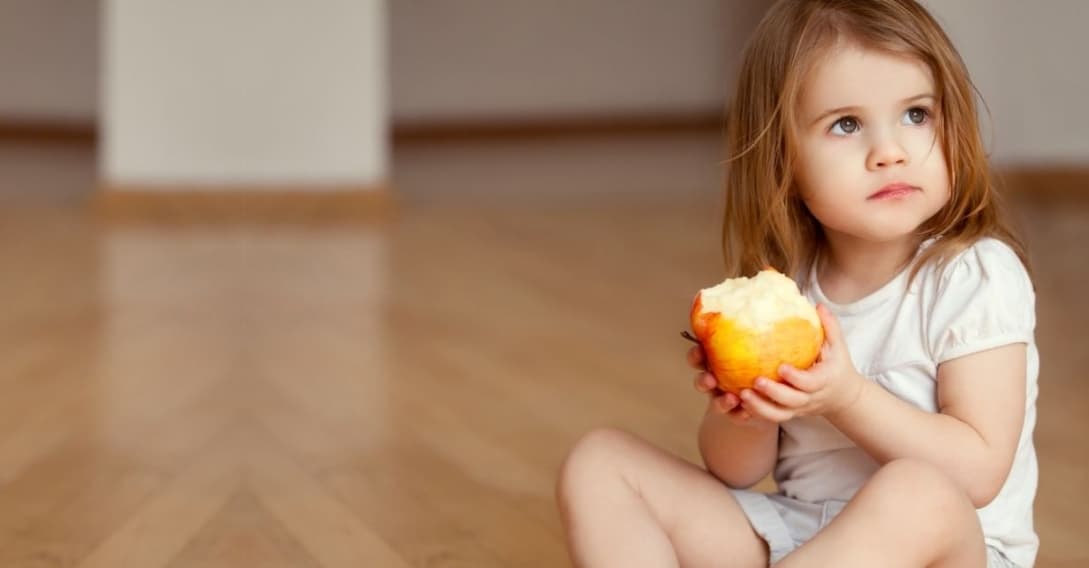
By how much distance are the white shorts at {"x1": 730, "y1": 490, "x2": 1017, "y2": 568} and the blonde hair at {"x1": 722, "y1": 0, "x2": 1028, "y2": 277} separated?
0.78 feet

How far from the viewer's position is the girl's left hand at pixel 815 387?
1.38 m

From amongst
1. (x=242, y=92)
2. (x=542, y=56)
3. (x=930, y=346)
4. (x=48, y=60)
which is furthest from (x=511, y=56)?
(x=930, y=346)

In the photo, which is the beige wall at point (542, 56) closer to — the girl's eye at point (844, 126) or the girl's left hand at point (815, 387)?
the girl's eye at point (844, 126)

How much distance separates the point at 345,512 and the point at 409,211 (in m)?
3.59

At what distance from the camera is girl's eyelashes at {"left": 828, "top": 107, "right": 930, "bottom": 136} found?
5.05ft

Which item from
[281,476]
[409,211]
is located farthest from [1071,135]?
[281,476]

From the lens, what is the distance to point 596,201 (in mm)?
5918

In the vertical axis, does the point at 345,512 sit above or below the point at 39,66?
above

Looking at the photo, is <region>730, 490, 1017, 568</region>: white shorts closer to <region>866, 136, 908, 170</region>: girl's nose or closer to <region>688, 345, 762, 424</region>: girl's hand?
<region>688, 345, 762, 424</region>: girl's hand

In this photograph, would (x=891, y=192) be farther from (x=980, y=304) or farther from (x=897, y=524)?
(x=897, y=524)

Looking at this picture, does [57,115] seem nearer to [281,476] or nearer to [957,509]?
[281,476]

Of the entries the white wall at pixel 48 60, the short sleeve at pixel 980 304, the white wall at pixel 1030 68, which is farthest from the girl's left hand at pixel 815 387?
the white wall at pixel 48 60

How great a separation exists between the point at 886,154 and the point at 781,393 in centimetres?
27

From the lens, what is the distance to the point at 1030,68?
5.85 m
